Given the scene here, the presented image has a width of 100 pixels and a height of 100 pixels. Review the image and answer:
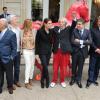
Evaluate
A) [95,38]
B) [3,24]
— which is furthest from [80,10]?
[3,24]

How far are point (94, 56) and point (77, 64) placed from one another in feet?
1.47

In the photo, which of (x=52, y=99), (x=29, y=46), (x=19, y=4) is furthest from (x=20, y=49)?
(x=19, y=4)

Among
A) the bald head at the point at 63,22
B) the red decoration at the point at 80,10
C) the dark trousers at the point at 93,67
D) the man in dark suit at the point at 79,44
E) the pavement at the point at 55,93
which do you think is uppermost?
the red decoration at the point at 80,10

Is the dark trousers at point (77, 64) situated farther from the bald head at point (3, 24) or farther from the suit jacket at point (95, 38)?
the bald head at point (3, 24)

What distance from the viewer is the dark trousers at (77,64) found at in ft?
23.8

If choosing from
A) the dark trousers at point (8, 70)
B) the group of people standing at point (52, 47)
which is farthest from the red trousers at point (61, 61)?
the dark trousers at point (8, 70)

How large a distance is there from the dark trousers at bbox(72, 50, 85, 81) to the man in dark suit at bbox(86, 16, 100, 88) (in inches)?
10.2

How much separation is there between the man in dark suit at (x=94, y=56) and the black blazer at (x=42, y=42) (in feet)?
3.45

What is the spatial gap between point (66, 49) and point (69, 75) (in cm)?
114

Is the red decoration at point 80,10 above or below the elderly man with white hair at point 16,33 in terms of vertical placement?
above

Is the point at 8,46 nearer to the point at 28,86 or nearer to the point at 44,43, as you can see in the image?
the point at 44,43

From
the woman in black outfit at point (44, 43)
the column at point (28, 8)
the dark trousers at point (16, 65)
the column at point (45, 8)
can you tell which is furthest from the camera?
the column at point (45, 8)

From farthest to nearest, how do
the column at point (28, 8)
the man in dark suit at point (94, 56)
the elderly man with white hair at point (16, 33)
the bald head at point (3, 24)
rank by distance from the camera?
the column at point (28, 8) < the man in dark suit at point (94, 56) < the elderly man with white hair at point (16, 33) < the bald head at point (3, 24)

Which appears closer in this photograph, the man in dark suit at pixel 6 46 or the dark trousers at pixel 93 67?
the man in dark suit at pixel 6 46
